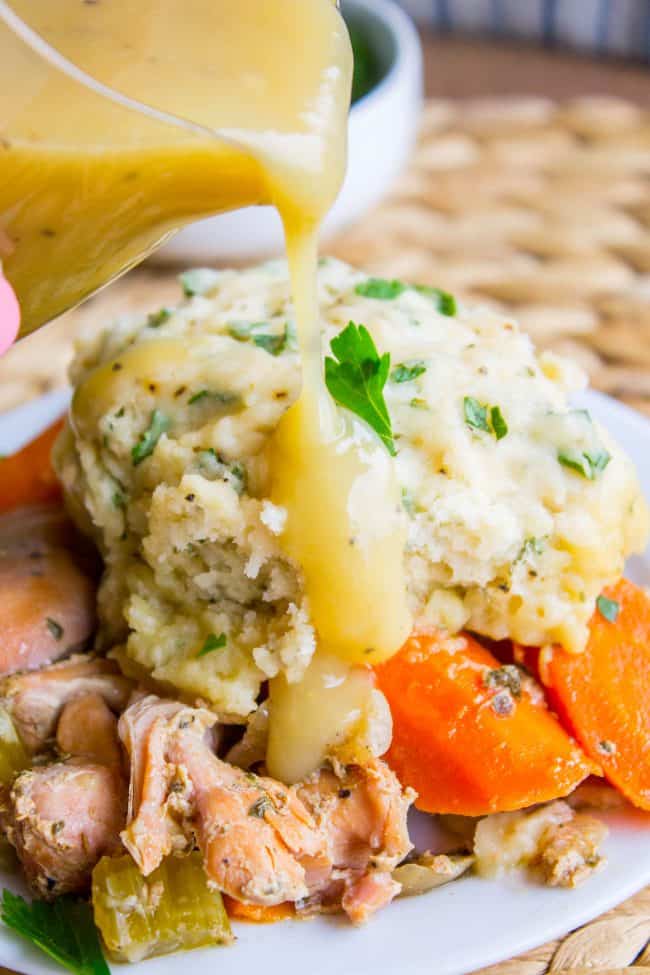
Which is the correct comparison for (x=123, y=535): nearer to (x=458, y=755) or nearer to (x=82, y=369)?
(x=82, y=369)

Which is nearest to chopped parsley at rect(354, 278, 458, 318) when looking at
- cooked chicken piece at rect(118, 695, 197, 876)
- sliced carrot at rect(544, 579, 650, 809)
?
sliced carrot at rect(544, 579, 650, 809)

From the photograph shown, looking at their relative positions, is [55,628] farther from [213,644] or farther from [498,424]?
[498,424]

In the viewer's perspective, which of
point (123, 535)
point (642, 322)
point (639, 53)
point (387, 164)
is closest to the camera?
point (123, 535)

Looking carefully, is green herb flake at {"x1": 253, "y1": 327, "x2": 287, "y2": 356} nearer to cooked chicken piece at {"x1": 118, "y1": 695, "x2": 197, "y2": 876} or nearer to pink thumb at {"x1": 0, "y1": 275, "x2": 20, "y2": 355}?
pink thumb at {"x1": 0, "y1": 275, "x2": 20, "y2": 355}

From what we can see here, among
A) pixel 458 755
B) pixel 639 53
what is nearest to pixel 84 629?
pixel 458 755

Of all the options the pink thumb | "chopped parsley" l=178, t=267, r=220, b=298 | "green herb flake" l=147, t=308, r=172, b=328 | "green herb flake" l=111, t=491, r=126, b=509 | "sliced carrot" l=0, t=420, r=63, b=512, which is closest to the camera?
the pink thumb

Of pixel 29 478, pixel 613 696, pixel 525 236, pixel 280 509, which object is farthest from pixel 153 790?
pixel 525 236
